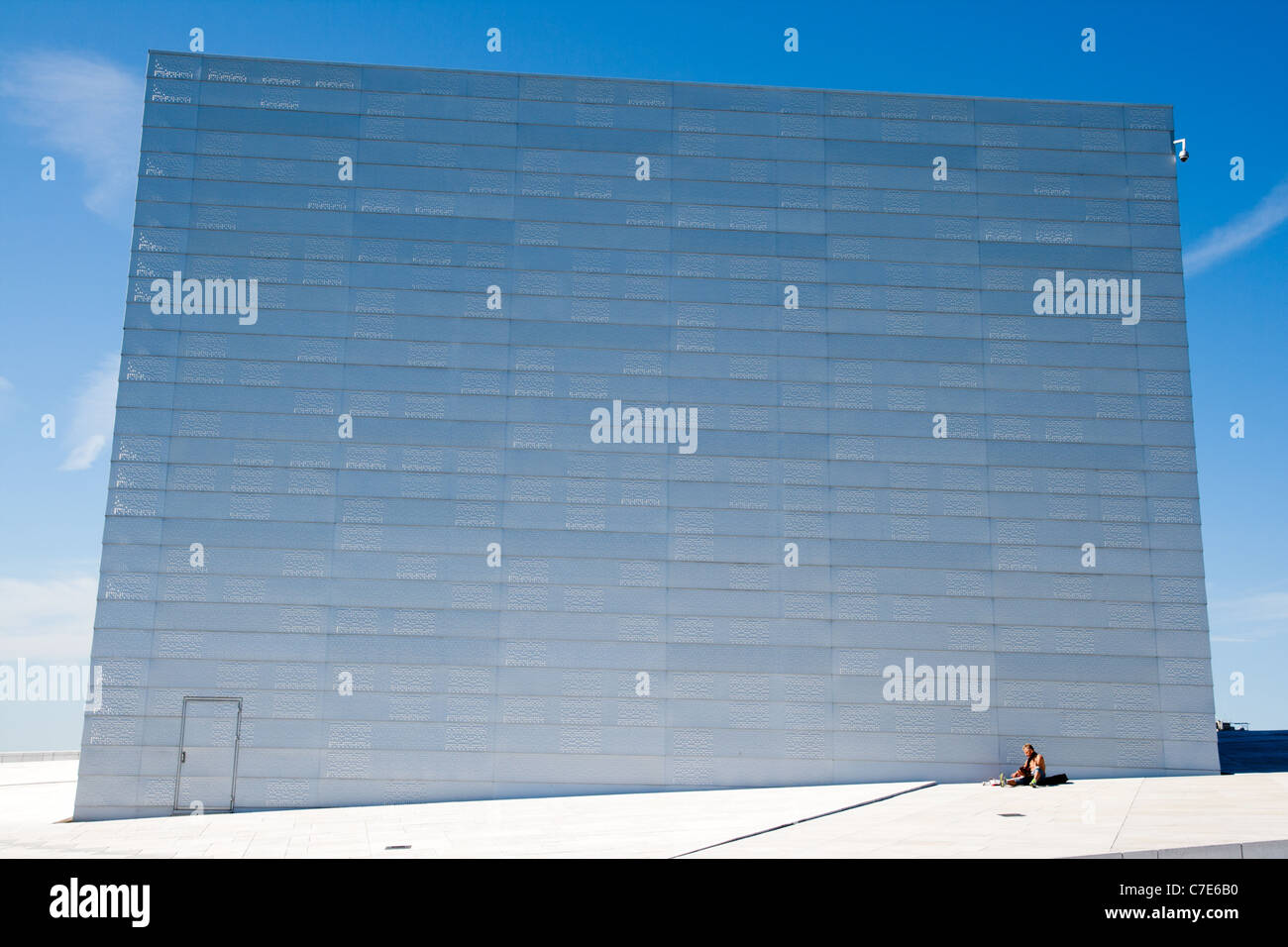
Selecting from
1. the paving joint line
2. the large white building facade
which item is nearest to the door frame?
the large white building facade

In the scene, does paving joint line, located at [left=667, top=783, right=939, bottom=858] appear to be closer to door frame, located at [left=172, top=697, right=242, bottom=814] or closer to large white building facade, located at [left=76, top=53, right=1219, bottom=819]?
large white building facade, located at [left=76, top=53, right=1219, bottom=819]

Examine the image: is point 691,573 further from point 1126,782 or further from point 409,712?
point 1126,782

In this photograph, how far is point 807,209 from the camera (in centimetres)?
2562

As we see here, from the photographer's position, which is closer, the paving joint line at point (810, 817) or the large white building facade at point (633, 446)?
the paving joint line at point (810, 817)

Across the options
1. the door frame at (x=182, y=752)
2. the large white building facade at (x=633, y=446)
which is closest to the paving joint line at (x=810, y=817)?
the large white building facade at (x=633, y=446)

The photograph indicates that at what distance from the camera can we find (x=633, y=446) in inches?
957

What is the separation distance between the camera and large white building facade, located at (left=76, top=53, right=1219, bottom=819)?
2303 cm

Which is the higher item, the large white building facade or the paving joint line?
the large white building facade

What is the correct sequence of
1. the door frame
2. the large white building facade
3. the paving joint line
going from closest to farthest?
1. the paving joint line
2. the door frame
3. the large white building facade

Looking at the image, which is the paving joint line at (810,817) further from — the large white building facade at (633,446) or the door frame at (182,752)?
the door frame at (182,752)

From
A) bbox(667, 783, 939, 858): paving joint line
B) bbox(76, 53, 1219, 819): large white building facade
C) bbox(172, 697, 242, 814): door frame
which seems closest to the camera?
bbox(667, 783, 939, 858): paving joint line

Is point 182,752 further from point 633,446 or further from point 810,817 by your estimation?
point 810,817

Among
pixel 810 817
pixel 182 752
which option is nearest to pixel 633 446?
pixel 810 817

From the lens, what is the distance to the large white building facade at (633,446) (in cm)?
2303
